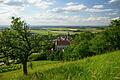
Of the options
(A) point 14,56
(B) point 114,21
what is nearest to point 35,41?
(A) point 14,56

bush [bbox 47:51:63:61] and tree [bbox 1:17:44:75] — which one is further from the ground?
tree [bbox 1:17:44:75]

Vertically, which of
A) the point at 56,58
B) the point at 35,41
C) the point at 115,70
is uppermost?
the point at 115,70

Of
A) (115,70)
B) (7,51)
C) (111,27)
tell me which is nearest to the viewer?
(115,70)

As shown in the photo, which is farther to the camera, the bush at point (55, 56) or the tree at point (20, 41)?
the bush at point (55, 56)

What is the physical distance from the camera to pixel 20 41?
120ft

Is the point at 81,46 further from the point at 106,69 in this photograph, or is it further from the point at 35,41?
the point at 106,69

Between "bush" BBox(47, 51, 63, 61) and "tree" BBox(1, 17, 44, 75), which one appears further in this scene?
"bush" BBox(47, 51, 63, 61)

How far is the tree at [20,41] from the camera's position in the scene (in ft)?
118

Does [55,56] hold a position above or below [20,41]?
below

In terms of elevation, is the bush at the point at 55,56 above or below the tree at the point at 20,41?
below

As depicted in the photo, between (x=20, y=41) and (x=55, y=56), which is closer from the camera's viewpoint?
(x=20, y=41)

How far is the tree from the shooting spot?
1417 inches

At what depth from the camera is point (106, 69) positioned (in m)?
5.19

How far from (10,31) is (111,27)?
185 ft
